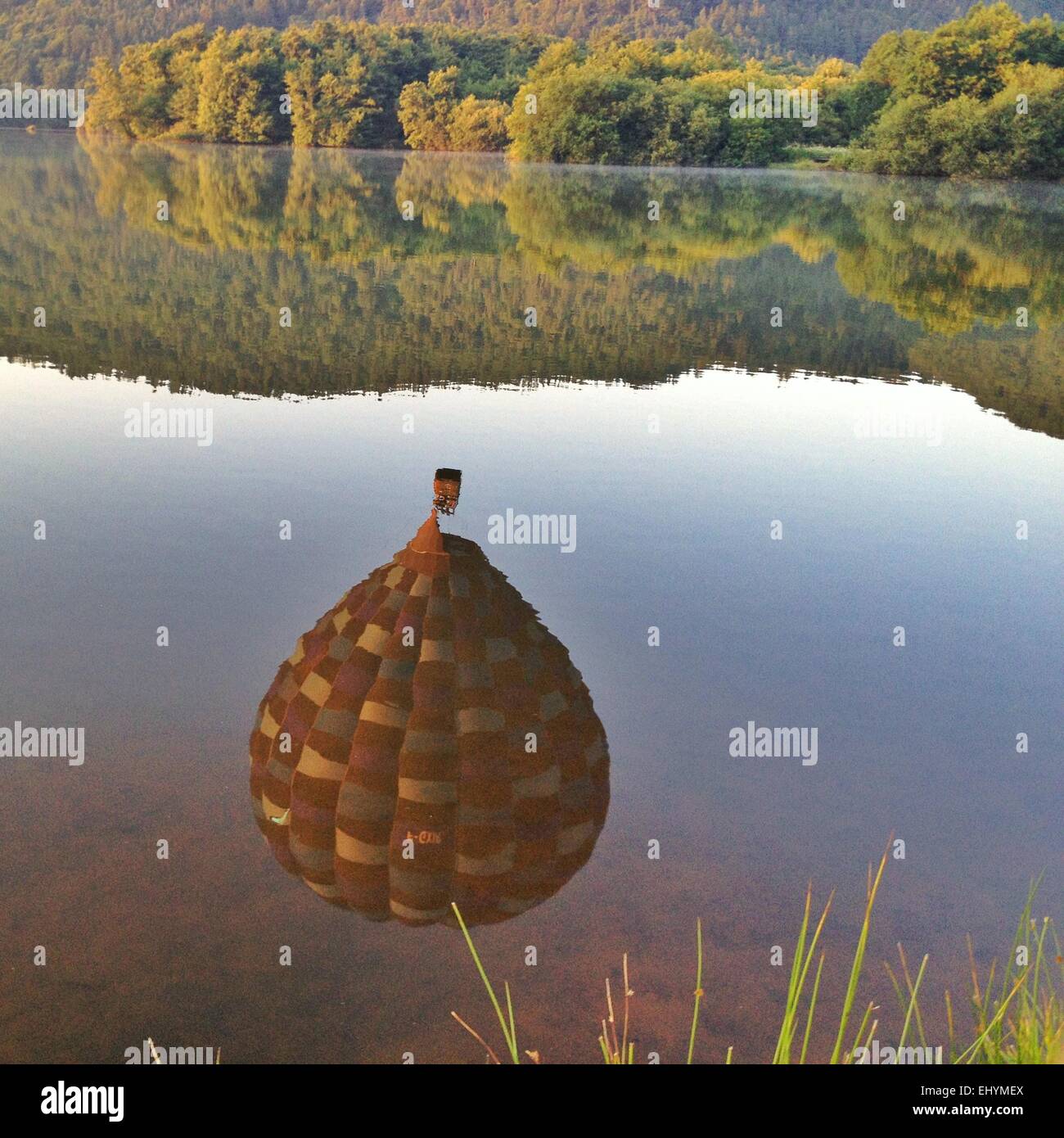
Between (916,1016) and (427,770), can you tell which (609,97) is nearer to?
(427,770)

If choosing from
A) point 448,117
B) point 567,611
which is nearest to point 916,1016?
point 567,611

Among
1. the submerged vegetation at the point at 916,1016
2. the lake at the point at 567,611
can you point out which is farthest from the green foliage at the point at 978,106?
the submerged vegetation at the point at 916,1016

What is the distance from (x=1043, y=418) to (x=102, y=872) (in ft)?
54.2

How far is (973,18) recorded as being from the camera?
99250 millimetres

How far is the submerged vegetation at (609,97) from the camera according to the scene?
88.1 metres

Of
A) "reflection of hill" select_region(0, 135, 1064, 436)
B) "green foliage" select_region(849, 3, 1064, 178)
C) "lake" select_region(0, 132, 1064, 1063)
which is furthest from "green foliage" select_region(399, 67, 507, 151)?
"lake" select_region(0, 132, 1064, 1063)

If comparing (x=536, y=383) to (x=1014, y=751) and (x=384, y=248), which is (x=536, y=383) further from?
(x=384, y=248)

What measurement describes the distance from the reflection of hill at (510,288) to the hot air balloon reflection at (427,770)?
12053mm

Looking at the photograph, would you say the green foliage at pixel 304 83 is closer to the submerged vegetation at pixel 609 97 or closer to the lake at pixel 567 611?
the submerged vegetation at pixel 609 97

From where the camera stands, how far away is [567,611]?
11445mm

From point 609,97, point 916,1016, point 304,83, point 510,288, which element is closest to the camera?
point 916,1016

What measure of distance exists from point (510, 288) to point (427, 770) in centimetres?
2392

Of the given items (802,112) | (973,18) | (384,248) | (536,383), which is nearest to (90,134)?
(802,112)

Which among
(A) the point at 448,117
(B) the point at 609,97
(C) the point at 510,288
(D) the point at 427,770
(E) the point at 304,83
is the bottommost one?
(D) the point at 427,770
